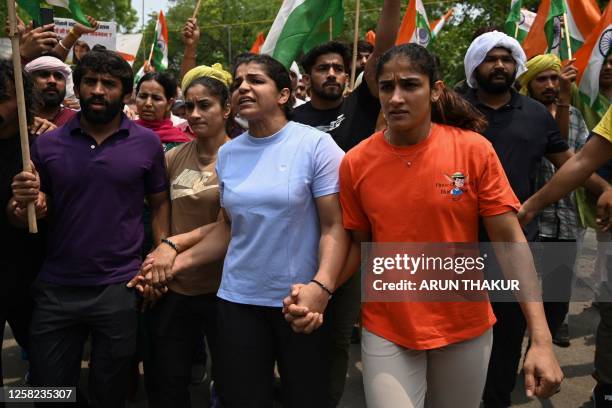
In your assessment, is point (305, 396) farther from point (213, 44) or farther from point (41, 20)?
point (213, 44)

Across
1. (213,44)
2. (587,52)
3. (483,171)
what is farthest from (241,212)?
(213,44)

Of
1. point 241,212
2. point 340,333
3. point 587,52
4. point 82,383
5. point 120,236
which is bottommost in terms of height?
point 82,383

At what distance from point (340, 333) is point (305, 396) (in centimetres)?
89

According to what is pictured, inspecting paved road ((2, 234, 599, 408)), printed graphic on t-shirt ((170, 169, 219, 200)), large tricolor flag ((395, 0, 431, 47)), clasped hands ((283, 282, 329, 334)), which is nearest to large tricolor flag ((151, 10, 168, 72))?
large tricolor flag ((395, 0, 431, 47))

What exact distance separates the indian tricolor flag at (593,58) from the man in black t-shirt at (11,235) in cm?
404

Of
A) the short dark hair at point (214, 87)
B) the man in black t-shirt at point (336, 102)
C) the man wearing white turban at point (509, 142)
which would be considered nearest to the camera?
the man wearing white turban at point (509, 142)

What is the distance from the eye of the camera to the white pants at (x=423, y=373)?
2.36 metres

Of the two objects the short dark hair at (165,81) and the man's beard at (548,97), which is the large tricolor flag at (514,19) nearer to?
the man's beard at (548,97)

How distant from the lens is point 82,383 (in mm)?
4336

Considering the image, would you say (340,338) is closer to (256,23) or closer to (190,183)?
(190,183)

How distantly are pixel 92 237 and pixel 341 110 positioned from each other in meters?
1.76

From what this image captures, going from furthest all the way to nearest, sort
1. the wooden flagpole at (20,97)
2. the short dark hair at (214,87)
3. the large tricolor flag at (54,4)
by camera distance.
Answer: the large tricolor flag at (54,4), the short dark hair at (214,87), the wooden flagpole at (20,97)

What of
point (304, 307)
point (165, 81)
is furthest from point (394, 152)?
point (165, 81)

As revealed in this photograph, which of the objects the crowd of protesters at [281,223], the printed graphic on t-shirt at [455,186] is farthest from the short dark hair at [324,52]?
the printed graphic on t-shirt at [455,186]
